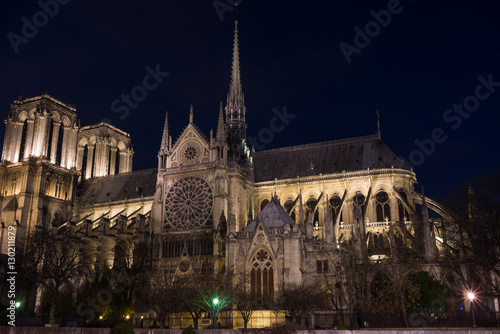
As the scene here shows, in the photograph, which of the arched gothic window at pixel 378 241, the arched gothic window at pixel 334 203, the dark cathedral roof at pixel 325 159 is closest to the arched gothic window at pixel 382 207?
the arched gothic window at pixel 378 241

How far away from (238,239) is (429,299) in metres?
15.3

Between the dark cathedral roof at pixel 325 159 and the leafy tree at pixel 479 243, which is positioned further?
the dark cathedral roof at pixel 325 159

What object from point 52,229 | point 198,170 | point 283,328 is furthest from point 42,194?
point 283,328

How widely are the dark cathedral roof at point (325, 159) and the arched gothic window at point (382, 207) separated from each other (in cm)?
328

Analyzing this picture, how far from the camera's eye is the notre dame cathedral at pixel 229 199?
4069 cm

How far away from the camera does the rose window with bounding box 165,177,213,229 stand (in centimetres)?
5172

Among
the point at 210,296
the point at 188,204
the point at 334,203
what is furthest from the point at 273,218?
the point at 334,203

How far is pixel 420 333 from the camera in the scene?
85.7ft

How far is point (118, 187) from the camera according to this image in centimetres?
6912

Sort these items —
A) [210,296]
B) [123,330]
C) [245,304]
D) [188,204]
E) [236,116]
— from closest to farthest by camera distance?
[123,330] < [245,304] < [210,296] < [188,204] < [236,116]

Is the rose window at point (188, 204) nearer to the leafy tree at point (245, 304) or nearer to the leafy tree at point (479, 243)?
the leafy tree at point (245, 304)

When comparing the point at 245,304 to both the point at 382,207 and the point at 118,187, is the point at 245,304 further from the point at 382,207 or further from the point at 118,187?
the point at 118,187

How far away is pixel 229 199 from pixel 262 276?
1322 cm

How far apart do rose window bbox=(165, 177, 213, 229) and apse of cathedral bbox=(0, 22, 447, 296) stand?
0.37 feet
